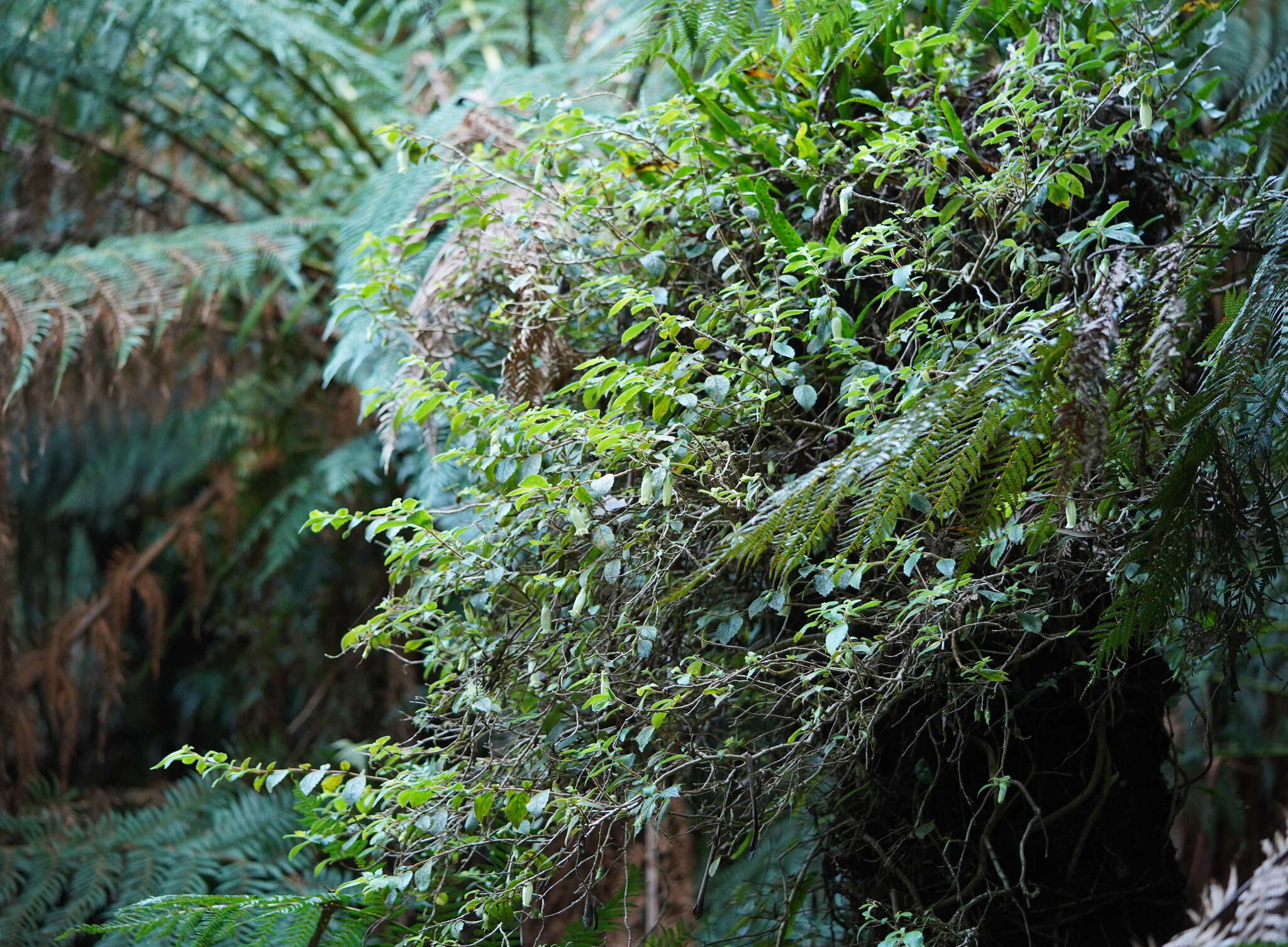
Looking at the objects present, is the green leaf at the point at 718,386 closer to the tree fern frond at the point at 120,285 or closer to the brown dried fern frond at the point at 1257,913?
the brown dried fern frond at the point at 1257,913

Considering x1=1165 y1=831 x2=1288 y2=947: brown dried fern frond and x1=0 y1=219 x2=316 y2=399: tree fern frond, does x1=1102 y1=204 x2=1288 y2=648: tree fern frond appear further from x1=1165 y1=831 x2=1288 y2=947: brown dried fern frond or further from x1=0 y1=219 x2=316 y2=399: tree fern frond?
x1=0 y1=219 x2=316 y2=399: tree fern frond

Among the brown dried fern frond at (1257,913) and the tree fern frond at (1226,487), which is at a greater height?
the tree fern frond at (1226,487)

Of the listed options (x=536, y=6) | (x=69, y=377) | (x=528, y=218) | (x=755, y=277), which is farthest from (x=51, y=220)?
(x=755, y=277)

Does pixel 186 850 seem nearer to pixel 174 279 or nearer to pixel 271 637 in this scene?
pixel 271 637

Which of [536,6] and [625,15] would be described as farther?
[536,6]

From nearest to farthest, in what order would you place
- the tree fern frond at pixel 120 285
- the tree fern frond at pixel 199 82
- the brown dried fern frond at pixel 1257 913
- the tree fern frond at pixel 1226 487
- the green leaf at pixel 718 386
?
the brown dried fern frond at pixel 1257 913, the tree fern frond at pixel 1226 487, the green leaf at pixel 718 386, the tree fern frond at pixel 120 285, the tree fern frond at pixel 199 82

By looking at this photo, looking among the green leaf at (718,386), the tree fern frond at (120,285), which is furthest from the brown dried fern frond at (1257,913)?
the tree fern frond at (120,285)

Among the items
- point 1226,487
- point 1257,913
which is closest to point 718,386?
point 1226,487

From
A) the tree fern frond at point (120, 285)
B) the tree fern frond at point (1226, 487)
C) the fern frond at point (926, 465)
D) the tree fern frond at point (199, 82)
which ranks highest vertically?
the tree fern frond at point (199, 82)

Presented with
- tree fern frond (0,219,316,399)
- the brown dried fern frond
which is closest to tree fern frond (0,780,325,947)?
tree fern frond (0,219,316,399)

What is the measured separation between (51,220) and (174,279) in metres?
0.74

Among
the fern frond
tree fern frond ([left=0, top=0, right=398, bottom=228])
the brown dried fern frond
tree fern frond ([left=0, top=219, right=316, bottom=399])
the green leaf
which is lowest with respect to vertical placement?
the brown dried fern frond

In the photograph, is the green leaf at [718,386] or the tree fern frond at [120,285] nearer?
the green leaf at [718,386]

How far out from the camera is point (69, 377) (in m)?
1.60
